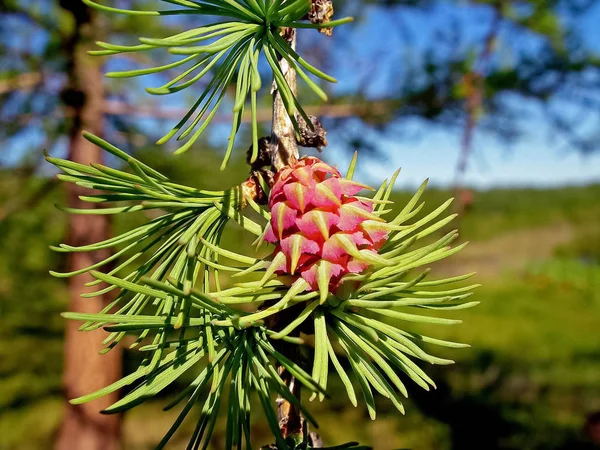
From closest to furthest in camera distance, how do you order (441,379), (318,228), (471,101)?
(318,228) < (471,101) < (441,379)

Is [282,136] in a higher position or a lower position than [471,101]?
lower

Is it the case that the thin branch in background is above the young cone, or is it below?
above

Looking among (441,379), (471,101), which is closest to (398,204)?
(471,101)

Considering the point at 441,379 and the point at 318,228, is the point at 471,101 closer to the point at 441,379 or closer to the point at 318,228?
the point at 318,228

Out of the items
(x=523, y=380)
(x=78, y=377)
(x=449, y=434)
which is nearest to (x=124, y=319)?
(x=78, y=377)

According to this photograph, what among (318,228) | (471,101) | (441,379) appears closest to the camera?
(318,228)

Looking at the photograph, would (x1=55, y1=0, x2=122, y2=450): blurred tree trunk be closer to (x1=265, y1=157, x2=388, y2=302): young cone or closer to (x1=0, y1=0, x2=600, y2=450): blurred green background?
(x1=0, y1=0, x2=600, y2=450): blurred green background

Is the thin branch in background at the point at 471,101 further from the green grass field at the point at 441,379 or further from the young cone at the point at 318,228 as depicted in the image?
the young cone at the point at 318,228

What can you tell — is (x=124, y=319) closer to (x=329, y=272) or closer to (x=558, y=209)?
(x=329, y=272)

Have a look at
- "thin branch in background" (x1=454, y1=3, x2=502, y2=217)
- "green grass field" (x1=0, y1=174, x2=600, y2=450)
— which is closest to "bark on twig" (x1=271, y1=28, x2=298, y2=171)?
"green grass field" (x1=0, y1=174, x2=600, y2=450)
